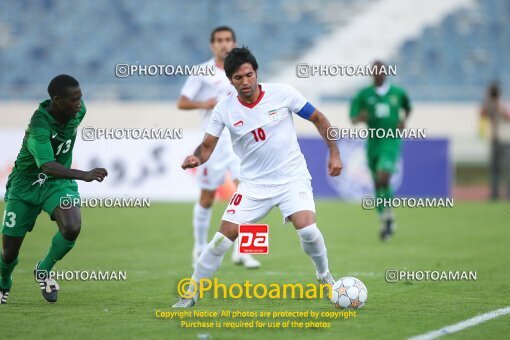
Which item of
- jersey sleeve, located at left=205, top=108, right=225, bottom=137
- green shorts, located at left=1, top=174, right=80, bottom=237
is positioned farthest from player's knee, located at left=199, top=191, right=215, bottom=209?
jersey sleeve, located at left=205, top=108, right=225, bottom=137

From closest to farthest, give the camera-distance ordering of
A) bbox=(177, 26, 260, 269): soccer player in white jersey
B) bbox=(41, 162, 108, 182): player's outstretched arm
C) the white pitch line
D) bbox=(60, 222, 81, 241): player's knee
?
1. the white pitch line
2. bbox=(41, 162, 108, 182): player's outstretched arm
3. bbox=(60, 222, 81, 241): player's knee
4. bbox=(177, 26, 260, 269): soccer player in white jersey

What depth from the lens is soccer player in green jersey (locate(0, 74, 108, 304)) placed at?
809 centimetres

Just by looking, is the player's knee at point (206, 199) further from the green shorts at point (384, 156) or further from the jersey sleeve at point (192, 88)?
the green shorts at point (384, 156)

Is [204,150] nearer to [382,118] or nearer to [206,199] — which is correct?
[206,199]

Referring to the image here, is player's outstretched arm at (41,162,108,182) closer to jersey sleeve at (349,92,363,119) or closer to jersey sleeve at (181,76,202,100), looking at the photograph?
jersey sleeve at (181,76,202,100)

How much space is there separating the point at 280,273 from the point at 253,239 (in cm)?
276

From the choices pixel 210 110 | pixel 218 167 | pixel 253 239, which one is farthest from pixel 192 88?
pixel 253 239

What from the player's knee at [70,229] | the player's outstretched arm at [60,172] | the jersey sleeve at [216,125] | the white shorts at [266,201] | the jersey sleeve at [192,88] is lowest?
the player's knee at [70,229]

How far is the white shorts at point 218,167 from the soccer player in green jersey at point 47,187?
128 inches

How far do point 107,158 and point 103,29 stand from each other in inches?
434

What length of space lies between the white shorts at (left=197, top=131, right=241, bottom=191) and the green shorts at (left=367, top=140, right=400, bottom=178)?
13.2 ft

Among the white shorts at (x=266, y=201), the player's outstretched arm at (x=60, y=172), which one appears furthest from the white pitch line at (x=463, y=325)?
the player's outstretched arm at (x=60, y=172)

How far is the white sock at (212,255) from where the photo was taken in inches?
315

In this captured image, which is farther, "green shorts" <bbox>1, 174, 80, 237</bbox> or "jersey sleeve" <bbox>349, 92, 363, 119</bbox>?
"jersey sleeve" <bbox>349, 92, 363, 119</bbox>
